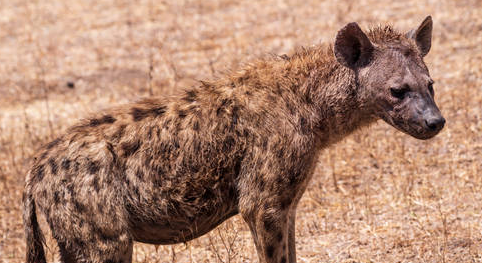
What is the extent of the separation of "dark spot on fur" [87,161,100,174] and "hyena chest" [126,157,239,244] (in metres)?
0.19

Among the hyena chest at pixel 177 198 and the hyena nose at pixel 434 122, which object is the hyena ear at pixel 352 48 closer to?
the hyena nose at pixel 434 122

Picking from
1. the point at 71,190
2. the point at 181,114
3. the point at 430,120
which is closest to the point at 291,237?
the point at 181,114

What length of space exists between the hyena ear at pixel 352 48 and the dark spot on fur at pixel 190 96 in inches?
32.0

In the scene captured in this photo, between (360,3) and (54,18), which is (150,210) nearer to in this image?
(360,3)

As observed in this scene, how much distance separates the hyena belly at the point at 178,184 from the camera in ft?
13.8

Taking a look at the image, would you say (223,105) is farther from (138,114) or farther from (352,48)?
(352,48)

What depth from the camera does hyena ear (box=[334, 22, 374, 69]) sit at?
4.32 meters

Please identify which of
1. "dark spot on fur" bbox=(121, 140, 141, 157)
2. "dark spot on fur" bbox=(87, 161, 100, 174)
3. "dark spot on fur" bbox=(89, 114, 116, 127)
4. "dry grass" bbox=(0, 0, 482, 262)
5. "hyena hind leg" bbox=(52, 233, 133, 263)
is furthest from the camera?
"dry grass" bbox=(0, 0, 482, 262)

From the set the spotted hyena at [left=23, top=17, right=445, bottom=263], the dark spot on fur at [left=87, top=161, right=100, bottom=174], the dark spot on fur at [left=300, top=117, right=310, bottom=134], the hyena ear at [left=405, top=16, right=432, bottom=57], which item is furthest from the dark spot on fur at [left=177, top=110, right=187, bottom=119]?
the hyena ear at [left=405, top=16, right=432, bottom=57]

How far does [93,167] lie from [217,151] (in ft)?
2.13

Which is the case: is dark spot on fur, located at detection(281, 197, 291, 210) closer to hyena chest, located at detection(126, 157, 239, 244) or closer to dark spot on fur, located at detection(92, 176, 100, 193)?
hyena chest, located at detection(126, 157, 239, 244)

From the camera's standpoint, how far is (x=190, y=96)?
452 cm

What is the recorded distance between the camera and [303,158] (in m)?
4.29

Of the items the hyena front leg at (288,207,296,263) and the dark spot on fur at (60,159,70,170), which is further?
the hyena front leg at (288,207,296,263)
